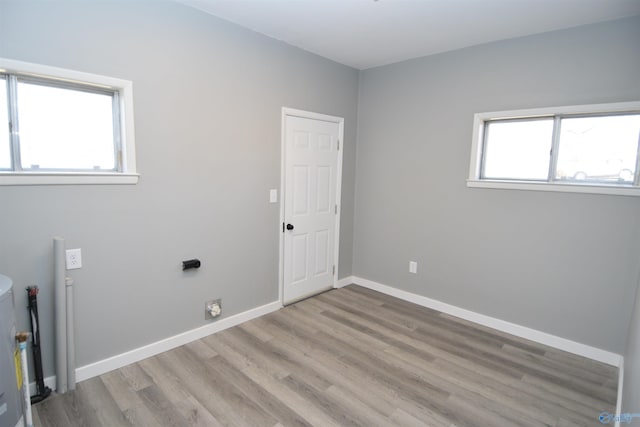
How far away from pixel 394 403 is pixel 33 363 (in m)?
2.36

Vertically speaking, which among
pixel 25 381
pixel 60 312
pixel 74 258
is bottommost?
pixel 25 381

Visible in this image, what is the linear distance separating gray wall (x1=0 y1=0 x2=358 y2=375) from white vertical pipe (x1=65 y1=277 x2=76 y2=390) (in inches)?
3.2

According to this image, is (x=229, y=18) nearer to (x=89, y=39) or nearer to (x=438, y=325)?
(x=89, y=39)

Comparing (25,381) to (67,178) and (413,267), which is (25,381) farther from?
(413,267)

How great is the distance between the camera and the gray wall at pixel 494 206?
264cm

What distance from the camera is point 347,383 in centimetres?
237

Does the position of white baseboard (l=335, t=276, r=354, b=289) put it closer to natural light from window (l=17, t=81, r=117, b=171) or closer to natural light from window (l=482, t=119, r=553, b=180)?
natural light from window (l=482, t=119, r=553, b=180)

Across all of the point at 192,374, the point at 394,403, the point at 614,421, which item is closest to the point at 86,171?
the point at 192,374

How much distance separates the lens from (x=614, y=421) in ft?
6.77

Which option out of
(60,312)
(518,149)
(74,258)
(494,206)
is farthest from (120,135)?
(518,149)

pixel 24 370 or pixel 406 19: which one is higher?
pixel 406 19

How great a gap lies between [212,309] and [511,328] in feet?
9.38

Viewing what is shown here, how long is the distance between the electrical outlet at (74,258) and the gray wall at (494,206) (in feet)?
9.97

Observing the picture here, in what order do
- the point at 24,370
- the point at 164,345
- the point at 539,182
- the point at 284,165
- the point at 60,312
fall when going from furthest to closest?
the point at 284,165
the point at 539,182
the point at 164,345
the point at 60,312
the point at 24,370
